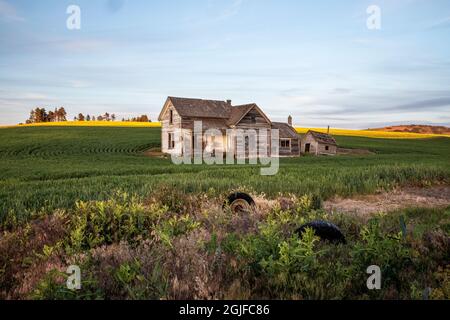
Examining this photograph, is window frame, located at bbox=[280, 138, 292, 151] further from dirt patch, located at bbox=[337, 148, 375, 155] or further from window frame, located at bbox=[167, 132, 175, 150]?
window frame, located at bbox=[167, 132, 175, 150]

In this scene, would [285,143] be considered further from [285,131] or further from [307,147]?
[307,147]

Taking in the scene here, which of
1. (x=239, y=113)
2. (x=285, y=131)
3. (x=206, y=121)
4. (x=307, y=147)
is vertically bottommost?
(x=307, y=147)

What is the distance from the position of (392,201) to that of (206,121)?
27214 millimetres

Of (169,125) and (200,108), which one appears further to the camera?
(169,125)

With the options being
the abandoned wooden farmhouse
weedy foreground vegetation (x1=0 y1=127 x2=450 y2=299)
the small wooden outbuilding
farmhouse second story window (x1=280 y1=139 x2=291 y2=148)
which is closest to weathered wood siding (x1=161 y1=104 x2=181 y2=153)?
the abandoned wooden farmhouse

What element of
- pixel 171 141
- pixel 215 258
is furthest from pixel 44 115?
pixel 215 258

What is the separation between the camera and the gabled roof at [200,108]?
35.8 meters

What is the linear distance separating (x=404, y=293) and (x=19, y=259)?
5441mm

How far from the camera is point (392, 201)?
11.5m

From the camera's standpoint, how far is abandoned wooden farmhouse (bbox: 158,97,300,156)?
117 ft

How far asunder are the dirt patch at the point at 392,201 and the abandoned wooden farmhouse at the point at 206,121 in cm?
2462

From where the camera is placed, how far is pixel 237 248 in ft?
15.1
